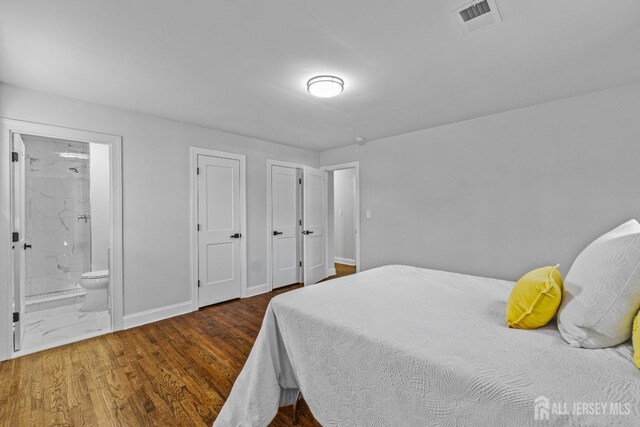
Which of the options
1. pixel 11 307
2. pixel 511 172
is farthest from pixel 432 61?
pixel 11 307

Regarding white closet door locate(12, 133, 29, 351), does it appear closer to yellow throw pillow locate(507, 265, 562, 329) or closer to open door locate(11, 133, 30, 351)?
open door locate(11, 133, 30, 351)

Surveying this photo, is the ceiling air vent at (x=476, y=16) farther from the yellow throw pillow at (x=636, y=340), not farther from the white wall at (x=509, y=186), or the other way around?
the white wall at (x=509, y=186)

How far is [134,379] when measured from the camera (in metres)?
2.15

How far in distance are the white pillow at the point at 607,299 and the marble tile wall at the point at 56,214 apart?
17.9 feet

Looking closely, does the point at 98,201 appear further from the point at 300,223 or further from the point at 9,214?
the point at 300,223

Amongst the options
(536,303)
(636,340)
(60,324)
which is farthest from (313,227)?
(636,340)

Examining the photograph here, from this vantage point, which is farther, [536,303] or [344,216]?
[344,216]

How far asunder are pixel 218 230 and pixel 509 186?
3.61m

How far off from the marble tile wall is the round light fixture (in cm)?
381

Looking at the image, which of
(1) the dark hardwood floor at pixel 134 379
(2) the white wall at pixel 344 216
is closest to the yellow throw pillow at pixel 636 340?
(1) the dark hardwood floor at pixel 134 379

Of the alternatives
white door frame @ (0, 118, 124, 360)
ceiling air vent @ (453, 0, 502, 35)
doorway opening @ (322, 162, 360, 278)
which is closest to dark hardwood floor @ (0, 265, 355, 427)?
white door frame @ (0, 118, 124, 360)

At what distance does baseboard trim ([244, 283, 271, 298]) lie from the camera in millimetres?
4225

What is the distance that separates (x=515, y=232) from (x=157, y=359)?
3788 millimetres

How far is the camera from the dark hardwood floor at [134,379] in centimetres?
177
